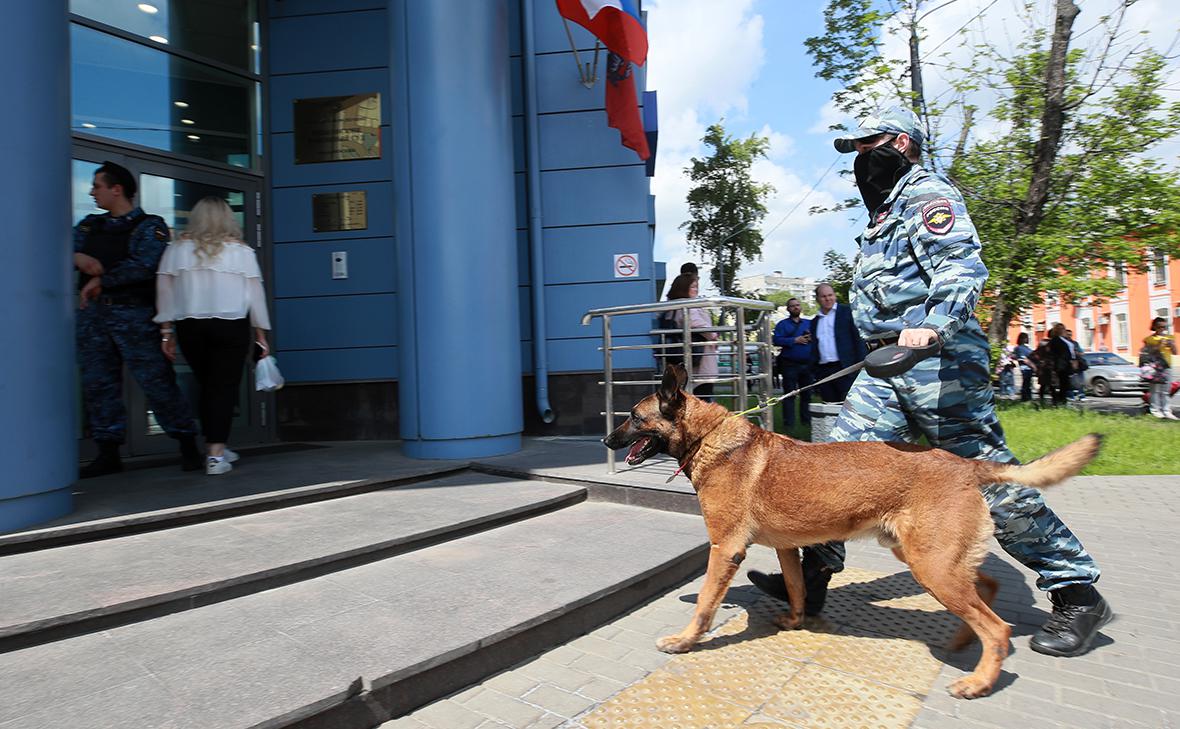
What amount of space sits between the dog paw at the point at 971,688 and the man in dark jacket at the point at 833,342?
231 inches

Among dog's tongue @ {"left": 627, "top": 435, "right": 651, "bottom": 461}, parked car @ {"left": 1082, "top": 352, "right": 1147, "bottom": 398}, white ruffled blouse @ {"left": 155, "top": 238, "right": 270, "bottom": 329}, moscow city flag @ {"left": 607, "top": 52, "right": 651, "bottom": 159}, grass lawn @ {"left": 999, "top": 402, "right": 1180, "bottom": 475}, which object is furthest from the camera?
parked car @ {"left": 1082, "top": 352, "right": 1147, "bottom": 398}

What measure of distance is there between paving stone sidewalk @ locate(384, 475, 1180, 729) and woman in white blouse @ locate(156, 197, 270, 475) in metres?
3.51

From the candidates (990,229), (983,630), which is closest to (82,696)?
(983,630)

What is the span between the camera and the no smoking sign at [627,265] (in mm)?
7738

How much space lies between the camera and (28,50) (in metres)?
3.52

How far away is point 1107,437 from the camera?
5.86 meters

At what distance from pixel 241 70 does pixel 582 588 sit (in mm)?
7151

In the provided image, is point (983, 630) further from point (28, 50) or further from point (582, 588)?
point (28, 50)

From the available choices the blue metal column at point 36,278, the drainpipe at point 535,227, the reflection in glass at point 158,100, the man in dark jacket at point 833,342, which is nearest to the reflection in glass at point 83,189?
the reflection in glass at point 158,100

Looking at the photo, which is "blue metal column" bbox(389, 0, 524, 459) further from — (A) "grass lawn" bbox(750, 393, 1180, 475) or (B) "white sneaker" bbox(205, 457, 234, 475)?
(A) "grass lawn" bbox(750, 393, 1180, 475)

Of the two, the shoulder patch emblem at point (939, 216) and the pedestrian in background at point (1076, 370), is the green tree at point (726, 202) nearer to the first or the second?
the pedestrian in background at point (1076, 370)

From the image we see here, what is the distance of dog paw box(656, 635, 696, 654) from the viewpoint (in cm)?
289

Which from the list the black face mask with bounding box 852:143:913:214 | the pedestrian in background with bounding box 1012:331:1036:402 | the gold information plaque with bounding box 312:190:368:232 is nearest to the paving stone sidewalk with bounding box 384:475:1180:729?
the black face mask with bounding box 852:143:913:214

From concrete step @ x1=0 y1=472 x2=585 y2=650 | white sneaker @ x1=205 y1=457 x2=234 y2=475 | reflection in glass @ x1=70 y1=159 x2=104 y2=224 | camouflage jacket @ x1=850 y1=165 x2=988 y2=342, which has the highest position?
reflection in glass @ x1=70 y1=159 x2=104 y2=224
